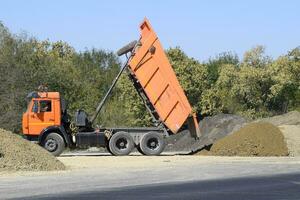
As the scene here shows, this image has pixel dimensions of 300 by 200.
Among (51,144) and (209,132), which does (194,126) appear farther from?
(209,132)

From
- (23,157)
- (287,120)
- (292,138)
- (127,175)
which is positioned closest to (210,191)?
(127,175)

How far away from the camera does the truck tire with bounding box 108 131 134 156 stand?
29172 mm

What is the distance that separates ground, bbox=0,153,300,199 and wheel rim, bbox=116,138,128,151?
340cm

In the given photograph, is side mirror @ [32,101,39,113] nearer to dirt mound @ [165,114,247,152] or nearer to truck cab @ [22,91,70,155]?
truck cab @ [22,91,70,155]

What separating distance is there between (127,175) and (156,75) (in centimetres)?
1022

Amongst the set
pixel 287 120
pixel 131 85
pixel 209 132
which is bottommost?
pixel 209 132

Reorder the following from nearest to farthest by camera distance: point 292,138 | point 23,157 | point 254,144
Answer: point 23,157, point 254,144, point 292,138

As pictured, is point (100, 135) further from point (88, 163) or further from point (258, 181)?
point (258, 181)

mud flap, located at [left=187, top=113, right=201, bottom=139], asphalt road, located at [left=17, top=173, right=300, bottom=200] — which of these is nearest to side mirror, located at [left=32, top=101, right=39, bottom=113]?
mud flap, located at [left=187, top=113, right=201, bottom=139]

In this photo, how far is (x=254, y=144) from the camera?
97.0 feet

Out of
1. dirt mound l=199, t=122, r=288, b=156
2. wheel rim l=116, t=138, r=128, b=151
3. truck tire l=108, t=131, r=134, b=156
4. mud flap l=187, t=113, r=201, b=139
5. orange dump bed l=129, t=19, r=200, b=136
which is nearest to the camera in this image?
orange dump bed l=129, t=19, r=200, b=136

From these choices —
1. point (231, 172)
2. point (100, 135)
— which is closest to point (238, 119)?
point (100, 135)

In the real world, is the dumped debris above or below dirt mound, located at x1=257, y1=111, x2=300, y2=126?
below

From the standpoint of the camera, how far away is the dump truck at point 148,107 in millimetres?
28562
